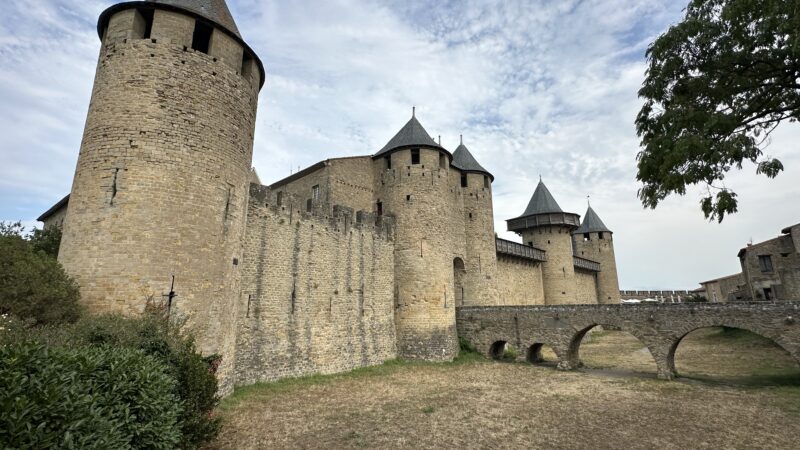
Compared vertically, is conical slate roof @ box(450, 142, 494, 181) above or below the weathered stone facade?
above

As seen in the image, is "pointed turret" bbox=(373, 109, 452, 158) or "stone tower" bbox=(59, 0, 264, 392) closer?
"stone tower" bbox=(59, 0, 264, 392)

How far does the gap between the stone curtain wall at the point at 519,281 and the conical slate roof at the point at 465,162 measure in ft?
18.9

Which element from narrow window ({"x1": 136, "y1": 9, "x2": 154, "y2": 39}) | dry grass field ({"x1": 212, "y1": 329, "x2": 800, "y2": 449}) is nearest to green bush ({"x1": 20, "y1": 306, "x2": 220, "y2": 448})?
dry grass field ({"x1": 212, "y1": 329, "x2": 800, "y2": 449})

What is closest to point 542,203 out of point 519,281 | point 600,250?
point 519,281

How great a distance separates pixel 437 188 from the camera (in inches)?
734

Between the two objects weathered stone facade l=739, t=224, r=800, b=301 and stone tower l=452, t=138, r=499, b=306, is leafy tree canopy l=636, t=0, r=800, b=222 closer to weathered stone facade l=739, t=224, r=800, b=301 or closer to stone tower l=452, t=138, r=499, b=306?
stone tower l=452, t=138, r=499, b=306

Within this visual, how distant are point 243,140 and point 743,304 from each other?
16.5 meters

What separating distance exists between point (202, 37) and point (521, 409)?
13.0m

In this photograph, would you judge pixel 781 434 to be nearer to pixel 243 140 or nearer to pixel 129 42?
pixel 243 140

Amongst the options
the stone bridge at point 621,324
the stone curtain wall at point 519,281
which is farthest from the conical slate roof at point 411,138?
the stone curtain wall at point 519,281

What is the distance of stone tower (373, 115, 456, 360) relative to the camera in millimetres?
17062

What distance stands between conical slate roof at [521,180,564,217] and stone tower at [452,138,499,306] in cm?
769

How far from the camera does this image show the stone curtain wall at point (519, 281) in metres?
24.3

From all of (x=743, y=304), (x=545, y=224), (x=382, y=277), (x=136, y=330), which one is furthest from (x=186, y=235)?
(x=545, y=224)
